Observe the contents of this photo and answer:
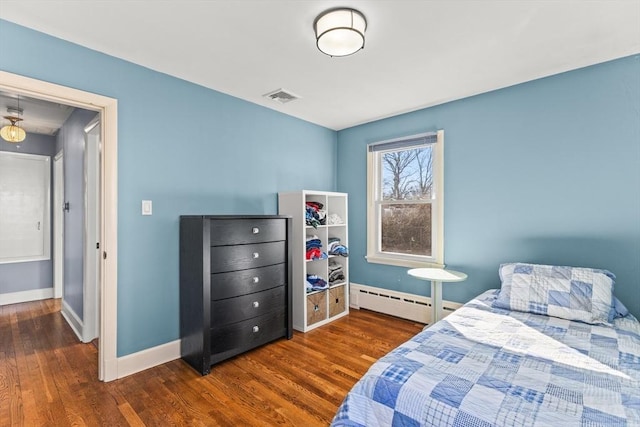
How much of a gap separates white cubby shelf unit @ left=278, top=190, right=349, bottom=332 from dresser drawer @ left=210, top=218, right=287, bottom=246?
1.01 ft

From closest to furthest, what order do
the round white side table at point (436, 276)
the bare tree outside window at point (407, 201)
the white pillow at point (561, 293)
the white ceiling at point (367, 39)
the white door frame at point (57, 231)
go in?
the white ceiling at point (367, 39) → the white pillow at point (561, 293) → the round white side table at point (436, 276) → the bare tree outside window at point (407, 201) → the white door frame at point (57, 231)

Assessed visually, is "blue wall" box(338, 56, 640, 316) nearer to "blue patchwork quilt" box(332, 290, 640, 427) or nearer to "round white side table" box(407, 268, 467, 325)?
"round white side table" box(407, 268, 467, 325)

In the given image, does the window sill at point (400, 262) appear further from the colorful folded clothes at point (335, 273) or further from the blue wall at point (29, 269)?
the blue wall at point (29, 269)

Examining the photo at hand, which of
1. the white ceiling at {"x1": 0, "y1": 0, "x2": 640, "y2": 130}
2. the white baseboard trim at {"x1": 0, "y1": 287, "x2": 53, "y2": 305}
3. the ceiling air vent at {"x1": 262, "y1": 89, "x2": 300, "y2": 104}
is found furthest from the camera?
the white baseboard trim at {"x1": 0, "y1": 287, "x2": 53, "y2": 305}

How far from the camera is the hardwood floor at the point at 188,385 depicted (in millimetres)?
1803

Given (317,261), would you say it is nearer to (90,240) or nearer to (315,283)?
(315,283)

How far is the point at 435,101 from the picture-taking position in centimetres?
315

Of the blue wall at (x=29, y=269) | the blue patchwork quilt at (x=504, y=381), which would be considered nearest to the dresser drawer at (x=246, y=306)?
→ the blue patchwork quilt at (x=504, y=381)

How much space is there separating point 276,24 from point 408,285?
9.44ft

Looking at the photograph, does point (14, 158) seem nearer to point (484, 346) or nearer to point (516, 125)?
point (484, 346)

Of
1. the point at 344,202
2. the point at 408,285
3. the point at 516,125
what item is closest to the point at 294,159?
the point at 344,202

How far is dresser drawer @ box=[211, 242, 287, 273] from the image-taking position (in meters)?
2.40

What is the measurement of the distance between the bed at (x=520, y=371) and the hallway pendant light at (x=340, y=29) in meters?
1.81

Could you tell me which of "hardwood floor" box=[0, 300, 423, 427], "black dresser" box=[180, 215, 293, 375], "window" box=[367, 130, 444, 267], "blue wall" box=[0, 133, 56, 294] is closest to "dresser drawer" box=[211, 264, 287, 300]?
"black dresser" box=[180, 215, 293, 375]
